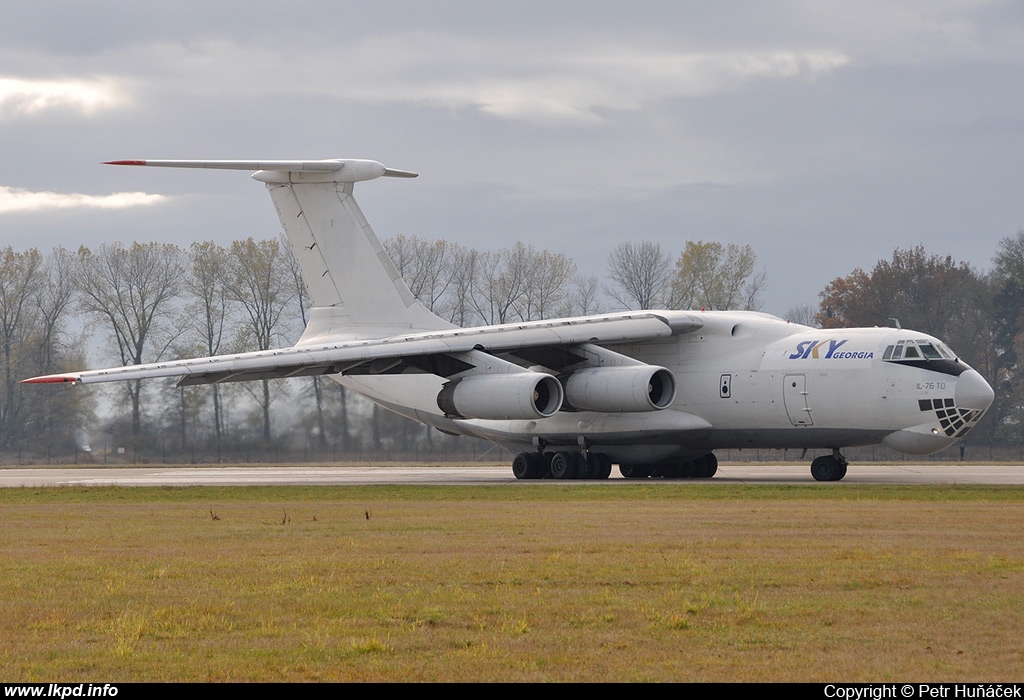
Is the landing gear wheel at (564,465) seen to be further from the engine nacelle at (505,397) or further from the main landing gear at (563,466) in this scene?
the engine nacelle at (505,397)

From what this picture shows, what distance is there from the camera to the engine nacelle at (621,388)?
24.8m

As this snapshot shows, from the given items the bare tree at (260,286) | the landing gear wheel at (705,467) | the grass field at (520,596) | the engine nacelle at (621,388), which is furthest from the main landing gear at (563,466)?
the bare tree at (260,286)

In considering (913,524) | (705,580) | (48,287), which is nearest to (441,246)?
(48,287)

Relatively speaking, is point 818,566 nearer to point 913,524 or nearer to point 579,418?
point 913,524

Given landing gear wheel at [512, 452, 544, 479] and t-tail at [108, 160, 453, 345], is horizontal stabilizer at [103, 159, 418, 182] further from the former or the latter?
landing gear wheel at [512, 452, 544, 479]

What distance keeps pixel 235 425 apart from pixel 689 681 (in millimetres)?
39866

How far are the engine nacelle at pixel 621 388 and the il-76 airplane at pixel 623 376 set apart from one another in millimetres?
31

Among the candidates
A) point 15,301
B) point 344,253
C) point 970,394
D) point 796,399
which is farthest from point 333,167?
point 15,301

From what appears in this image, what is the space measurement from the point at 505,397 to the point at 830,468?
6476 millimetres

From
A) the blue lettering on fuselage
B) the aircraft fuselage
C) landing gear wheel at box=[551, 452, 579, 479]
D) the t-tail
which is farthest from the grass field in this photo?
the t-tail

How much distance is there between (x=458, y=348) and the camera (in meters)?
26.0

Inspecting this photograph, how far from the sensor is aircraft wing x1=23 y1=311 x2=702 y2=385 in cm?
2589

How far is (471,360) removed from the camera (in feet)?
86.2

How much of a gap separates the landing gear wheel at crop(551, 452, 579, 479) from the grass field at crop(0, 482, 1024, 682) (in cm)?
1087
